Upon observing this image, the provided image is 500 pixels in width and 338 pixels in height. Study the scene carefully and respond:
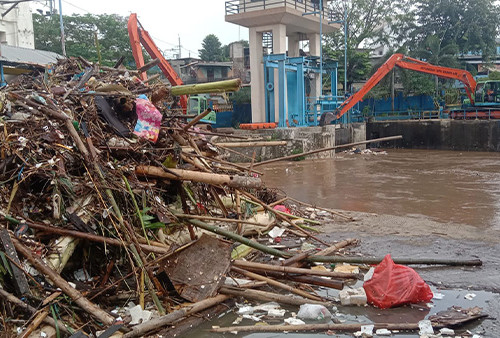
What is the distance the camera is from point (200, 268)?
14.1 ft

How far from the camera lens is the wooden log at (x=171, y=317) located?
3.44 meters

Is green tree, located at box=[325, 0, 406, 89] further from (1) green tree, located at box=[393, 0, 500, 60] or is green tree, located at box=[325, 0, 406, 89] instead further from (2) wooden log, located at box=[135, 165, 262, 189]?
(2) wooden log, located at box=[135, 165, 262, 189]

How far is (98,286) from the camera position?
162 inches

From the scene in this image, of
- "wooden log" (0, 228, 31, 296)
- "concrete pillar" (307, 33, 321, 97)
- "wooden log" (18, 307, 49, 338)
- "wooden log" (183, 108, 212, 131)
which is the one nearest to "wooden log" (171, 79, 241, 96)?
"wooden log" (183, 108, 212, 131)

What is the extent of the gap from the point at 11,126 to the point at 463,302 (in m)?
4.93

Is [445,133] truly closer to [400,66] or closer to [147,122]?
[400,66]

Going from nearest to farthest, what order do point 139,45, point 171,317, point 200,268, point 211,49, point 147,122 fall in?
1. point 171,317
2. point 200,268
3. point 147,122
4. point 139,45
5. point 211,49

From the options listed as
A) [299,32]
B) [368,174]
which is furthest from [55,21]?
[368,174]

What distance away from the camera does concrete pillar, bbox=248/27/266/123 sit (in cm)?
2291

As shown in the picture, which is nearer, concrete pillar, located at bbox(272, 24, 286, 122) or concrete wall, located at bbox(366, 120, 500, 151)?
concrete wall, located at bbox(366, 120, 500, 151)

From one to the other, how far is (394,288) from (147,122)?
3.30 meters

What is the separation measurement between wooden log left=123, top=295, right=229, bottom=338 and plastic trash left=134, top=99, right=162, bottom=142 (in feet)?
7.04

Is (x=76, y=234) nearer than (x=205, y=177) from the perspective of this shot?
Yes

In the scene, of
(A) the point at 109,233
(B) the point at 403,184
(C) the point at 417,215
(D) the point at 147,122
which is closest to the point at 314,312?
(A) the point at 109,233
